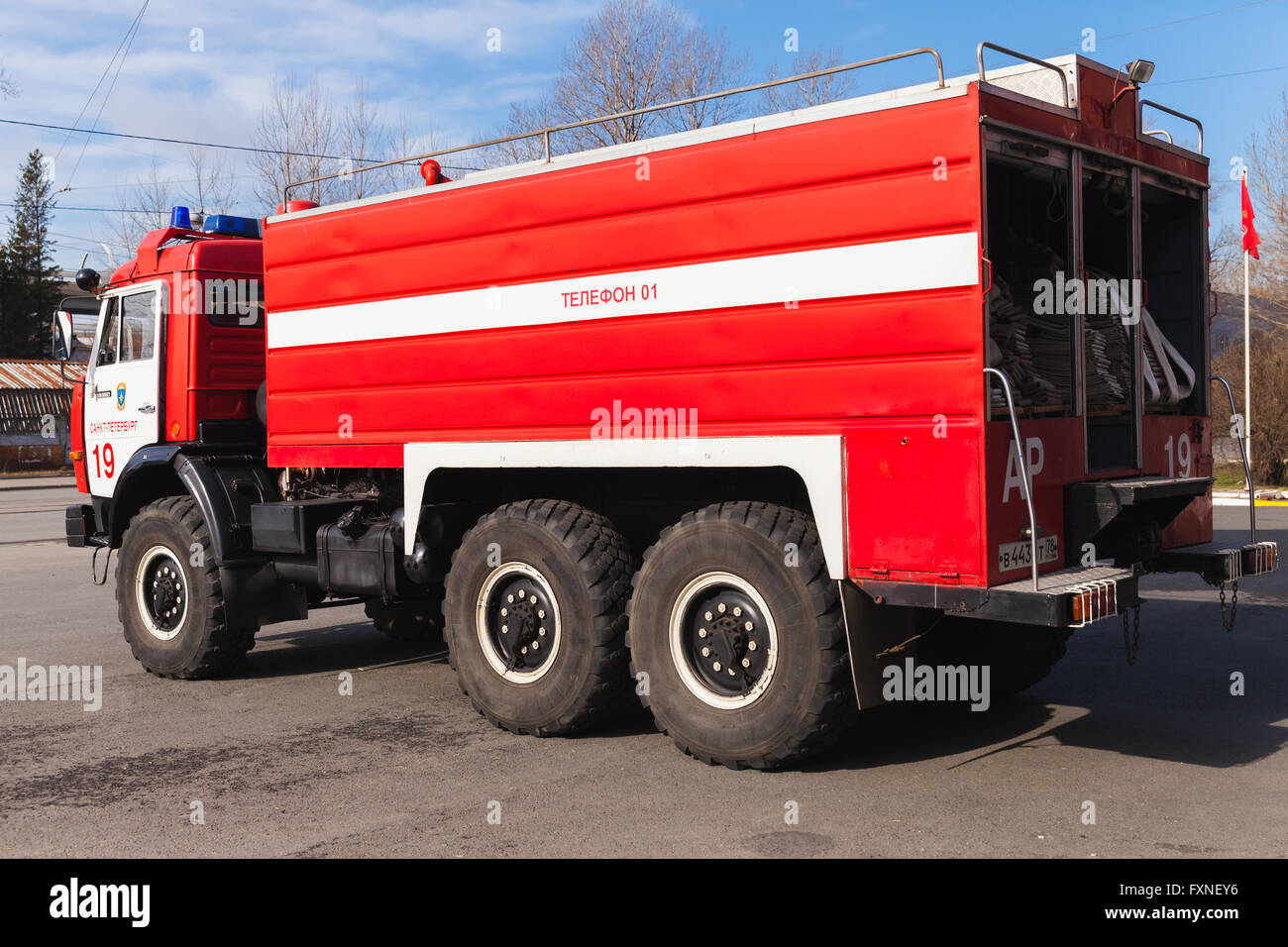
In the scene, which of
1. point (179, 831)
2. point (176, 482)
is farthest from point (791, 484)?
point (176, 482)

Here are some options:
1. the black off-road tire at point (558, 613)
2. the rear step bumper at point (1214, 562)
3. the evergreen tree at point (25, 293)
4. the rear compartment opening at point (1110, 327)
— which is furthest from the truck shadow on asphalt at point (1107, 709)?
the evergreen tree at point (25, 293)

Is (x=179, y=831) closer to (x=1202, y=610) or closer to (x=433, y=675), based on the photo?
(x=433, y=675)

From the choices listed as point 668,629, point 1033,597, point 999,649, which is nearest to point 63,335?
point 668,629

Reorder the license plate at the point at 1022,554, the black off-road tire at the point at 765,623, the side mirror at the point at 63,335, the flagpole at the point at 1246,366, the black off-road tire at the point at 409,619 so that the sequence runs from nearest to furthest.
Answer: the license plate at the point at 1022,554, the black off-road tire at the point at 765,623, the black off-road tire at the point at 409,619, the side mirror at the point at 63,335, the flagpole at the point at 1246,366

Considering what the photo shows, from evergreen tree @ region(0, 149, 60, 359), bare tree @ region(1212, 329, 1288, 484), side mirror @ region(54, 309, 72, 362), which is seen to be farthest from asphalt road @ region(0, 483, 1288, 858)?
evergreen tree @ region(0, 149, 60, 359)

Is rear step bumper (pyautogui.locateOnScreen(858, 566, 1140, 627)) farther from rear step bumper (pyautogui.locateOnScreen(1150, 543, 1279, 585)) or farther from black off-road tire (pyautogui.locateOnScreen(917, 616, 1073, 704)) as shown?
rear step bumper (pyautogui.locateOnScreen(1150, 543, 1279, 585))

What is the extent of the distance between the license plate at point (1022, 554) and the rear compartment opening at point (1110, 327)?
0.73 m

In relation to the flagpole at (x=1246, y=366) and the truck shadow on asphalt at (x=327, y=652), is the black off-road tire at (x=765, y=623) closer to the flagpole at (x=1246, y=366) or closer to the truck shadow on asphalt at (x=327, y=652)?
the truck shadow on asphalt at (x=327, y=652)

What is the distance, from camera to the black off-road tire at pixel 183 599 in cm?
862

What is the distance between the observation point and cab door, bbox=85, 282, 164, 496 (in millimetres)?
9281

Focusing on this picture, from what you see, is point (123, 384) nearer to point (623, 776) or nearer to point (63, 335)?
point (63, 335)

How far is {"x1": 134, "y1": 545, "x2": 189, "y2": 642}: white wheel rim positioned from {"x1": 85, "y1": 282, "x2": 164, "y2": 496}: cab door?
0.86m

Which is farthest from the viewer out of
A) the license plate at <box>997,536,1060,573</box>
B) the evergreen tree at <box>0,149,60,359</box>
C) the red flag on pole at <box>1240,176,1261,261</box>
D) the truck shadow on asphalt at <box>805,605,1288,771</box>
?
the evergreen tree at <box>0,149,60,359</box>
